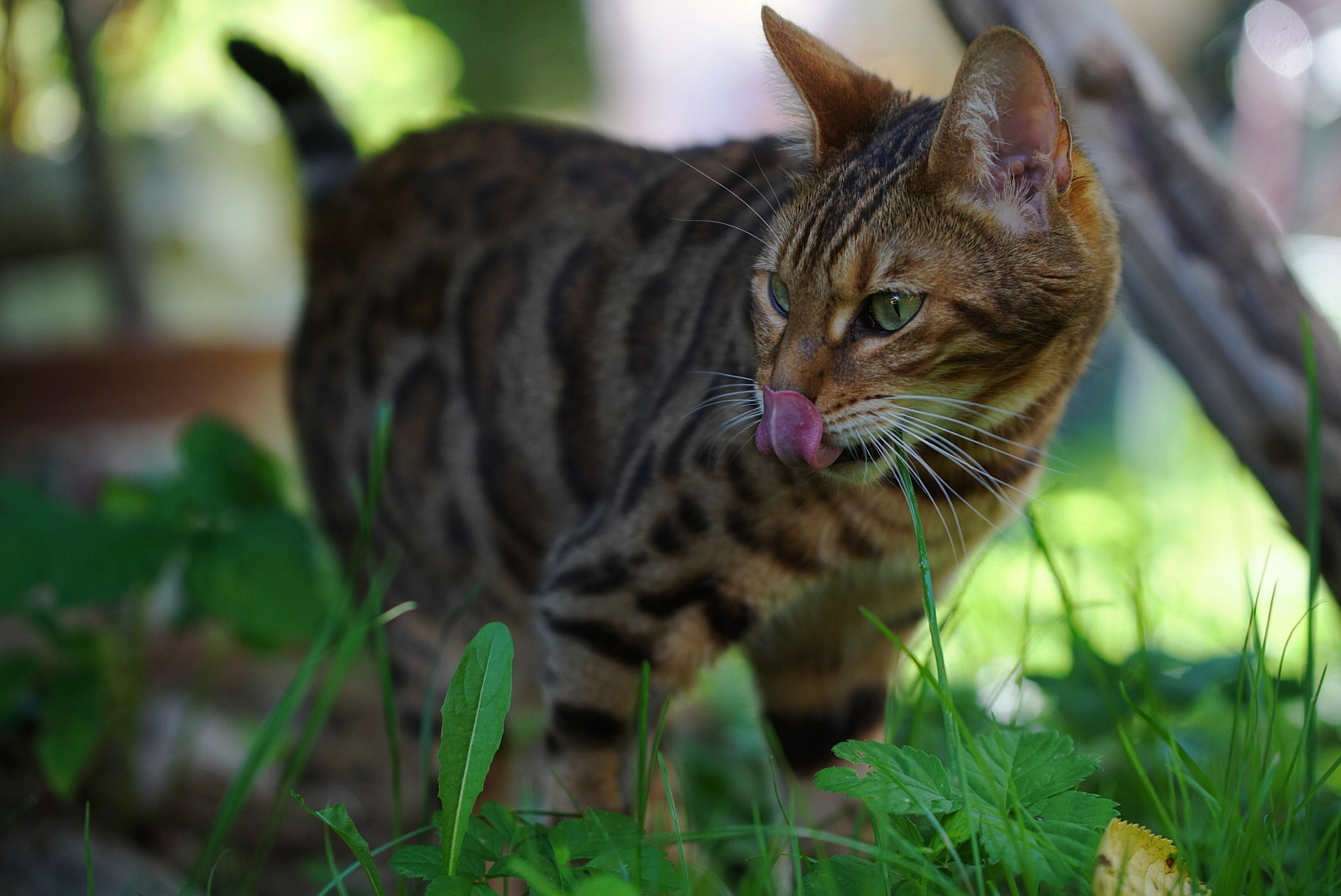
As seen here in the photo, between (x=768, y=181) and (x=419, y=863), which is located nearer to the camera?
(x=419, y=863)

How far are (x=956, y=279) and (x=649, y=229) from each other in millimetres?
793

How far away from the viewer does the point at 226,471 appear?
2270 millimetres

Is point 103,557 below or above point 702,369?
below

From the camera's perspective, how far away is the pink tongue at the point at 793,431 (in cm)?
129

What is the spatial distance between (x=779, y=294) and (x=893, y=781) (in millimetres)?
700

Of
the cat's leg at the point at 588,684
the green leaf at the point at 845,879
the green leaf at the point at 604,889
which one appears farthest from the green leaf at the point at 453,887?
the cat's leg at the point at 588,684

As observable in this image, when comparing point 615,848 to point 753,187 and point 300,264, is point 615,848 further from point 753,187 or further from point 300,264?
point 300,264

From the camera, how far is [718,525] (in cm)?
154

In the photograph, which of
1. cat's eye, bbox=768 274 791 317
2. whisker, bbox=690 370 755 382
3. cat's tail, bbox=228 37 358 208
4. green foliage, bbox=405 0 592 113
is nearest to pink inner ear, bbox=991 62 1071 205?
cat's eye, bbox=768 274 791 317

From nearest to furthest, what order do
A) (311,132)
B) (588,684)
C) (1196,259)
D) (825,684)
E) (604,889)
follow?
1. (604,889)
2. (588,684)
3. (1196,259)
4. (825,684)
5. (311,132)

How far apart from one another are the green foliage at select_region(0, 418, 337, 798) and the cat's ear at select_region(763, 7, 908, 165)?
4.24 ft

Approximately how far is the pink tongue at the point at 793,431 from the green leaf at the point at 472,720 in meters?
0.41

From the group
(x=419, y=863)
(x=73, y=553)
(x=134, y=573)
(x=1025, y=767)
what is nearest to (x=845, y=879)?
(x=1025, y=767)

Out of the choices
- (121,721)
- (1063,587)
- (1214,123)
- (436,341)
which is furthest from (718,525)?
(1214,123)
